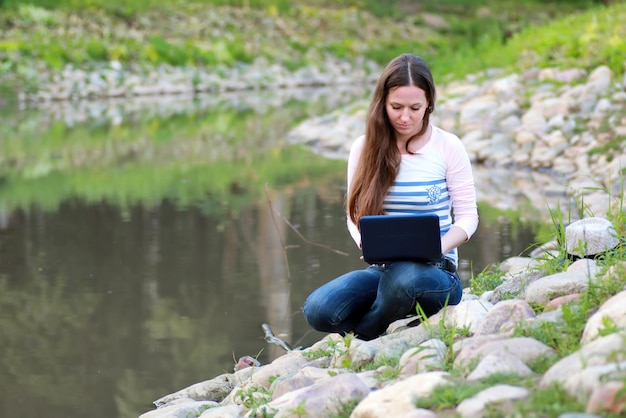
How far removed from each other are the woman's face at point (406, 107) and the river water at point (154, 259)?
124 cm

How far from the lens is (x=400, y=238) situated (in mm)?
3752

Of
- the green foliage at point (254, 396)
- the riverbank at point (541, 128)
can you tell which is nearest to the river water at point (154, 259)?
the green foliage at point (254, 396)

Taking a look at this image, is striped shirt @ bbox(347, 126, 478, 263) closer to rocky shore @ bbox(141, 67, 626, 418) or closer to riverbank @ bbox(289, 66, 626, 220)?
rocky shore @ bbox(141, 67, 626, 418)

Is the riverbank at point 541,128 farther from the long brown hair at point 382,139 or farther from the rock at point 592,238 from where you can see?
the long brown hair at point 382,139

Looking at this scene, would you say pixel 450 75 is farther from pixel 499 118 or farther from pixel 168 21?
pixel 168 21

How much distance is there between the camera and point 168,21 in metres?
26.2

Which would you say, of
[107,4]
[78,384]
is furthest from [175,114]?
[78,384]

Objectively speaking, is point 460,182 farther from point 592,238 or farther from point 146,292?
point 146,292

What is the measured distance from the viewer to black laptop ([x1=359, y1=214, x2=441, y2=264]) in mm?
3672

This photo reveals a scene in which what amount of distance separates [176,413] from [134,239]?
11.8ft

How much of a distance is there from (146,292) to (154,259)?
839 mm

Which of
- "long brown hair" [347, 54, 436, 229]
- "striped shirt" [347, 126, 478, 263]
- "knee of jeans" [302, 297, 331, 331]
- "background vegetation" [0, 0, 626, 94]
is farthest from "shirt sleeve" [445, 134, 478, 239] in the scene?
"background vegetation" [0, 0, 626, 94]

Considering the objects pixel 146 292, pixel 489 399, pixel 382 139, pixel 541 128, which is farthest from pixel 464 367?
pixel 541 128

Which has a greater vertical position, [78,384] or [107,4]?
[107,4]
